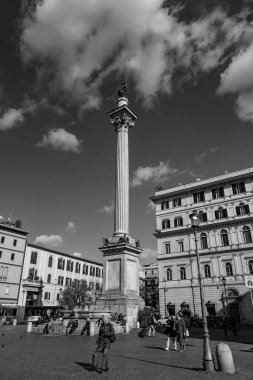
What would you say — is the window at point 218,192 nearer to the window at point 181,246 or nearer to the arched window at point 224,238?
the arched window at point 224,238

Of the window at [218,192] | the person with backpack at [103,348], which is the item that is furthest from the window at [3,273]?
the person with backpack at [103,348]

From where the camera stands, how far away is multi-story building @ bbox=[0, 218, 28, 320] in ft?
176

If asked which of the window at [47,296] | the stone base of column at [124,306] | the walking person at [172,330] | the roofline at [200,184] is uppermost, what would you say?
the roofline at [200,184]

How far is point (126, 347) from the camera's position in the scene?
14477 millimetres

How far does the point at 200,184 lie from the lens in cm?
5084

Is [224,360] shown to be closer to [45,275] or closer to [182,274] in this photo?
[182,274]

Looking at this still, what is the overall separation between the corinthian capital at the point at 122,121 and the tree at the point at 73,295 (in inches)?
1529

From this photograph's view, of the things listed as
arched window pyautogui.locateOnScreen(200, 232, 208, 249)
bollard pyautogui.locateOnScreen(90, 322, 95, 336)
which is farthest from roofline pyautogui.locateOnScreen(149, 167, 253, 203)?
bollard pyautogui.locateOnScreen(90, 322, 95, 336)

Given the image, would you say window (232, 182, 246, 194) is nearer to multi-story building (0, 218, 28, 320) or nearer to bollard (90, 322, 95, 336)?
bollard (90, 322, 95, 336)

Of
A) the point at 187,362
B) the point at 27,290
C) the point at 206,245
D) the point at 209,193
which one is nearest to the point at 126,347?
the point at 187,362

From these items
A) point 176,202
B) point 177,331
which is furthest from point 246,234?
point 177,331

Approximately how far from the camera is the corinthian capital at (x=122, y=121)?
3106 cm

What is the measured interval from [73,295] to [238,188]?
37185 millimetres

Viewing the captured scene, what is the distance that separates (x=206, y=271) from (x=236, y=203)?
11.5 metres
